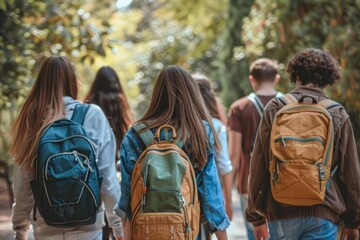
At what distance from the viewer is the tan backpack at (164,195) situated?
3.84 metres

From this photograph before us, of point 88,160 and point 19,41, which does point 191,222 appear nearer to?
point 88,160

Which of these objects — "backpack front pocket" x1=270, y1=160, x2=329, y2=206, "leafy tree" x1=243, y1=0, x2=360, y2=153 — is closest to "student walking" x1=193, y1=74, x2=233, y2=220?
"backpack front pocket" x1=270, y1=160, x2=329, y2=206

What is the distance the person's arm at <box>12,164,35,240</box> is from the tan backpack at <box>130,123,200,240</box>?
1.01m

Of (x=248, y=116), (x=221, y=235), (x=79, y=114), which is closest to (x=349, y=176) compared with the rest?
(x=221, y=235)

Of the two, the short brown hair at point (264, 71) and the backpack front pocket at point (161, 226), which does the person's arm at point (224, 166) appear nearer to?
the short brown hair at point (264, 71)

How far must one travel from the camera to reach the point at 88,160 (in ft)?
14.8

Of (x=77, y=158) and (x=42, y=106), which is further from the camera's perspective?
(x=42, y=106)

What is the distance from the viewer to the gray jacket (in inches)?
184

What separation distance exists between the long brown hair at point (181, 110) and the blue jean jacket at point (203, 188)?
0.08m

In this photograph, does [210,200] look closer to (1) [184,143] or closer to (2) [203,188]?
(2) [203,188]

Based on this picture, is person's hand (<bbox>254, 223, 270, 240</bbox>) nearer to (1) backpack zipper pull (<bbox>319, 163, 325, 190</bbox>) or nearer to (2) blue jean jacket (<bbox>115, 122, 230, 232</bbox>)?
(2) blue jean jacket (<bbox>115, 122, 230, 232</bbox>)

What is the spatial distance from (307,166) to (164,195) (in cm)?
89

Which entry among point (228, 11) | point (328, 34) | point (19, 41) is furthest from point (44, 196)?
point (228, 11)

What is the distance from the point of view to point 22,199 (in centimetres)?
471
